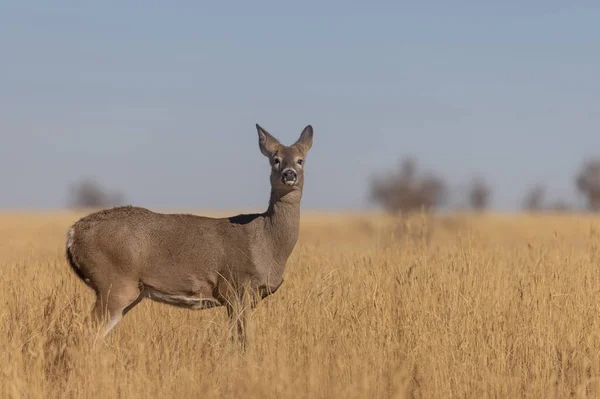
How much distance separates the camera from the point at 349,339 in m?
7.09

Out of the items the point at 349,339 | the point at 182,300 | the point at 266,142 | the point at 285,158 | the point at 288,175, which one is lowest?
the point at 349,339

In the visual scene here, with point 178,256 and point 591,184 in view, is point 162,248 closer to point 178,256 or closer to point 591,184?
point 178,256

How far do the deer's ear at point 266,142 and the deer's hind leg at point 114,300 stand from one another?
1883 mm

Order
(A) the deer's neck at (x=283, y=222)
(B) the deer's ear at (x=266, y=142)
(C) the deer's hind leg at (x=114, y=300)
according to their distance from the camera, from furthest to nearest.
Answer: (B) the deer's ear at (x=266, y=142), (A) the deer's neck at (x=283, y=222), (C) the deer's hind leg at (x=114, y=300)

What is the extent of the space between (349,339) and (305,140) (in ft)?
8.33

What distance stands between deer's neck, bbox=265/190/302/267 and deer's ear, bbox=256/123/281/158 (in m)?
0.44

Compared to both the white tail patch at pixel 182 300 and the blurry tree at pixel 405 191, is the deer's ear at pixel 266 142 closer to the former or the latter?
the white tail patch at pixel 182 300

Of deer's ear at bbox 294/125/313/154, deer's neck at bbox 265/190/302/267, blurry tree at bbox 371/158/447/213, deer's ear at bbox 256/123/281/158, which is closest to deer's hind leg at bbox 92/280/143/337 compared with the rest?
deer's neck at bbox 265/190/302/267

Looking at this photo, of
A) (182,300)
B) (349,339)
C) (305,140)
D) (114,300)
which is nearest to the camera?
(349,339)

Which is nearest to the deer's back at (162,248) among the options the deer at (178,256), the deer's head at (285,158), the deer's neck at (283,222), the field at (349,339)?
the deer at (178,256)

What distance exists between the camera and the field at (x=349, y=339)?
19.7 feet

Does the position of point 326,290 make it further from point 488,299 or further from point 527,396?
point 527,396

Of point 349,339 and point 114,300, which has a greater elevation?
point 114,300

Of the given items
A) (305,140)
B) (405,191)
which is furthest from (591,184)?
(305,140)
